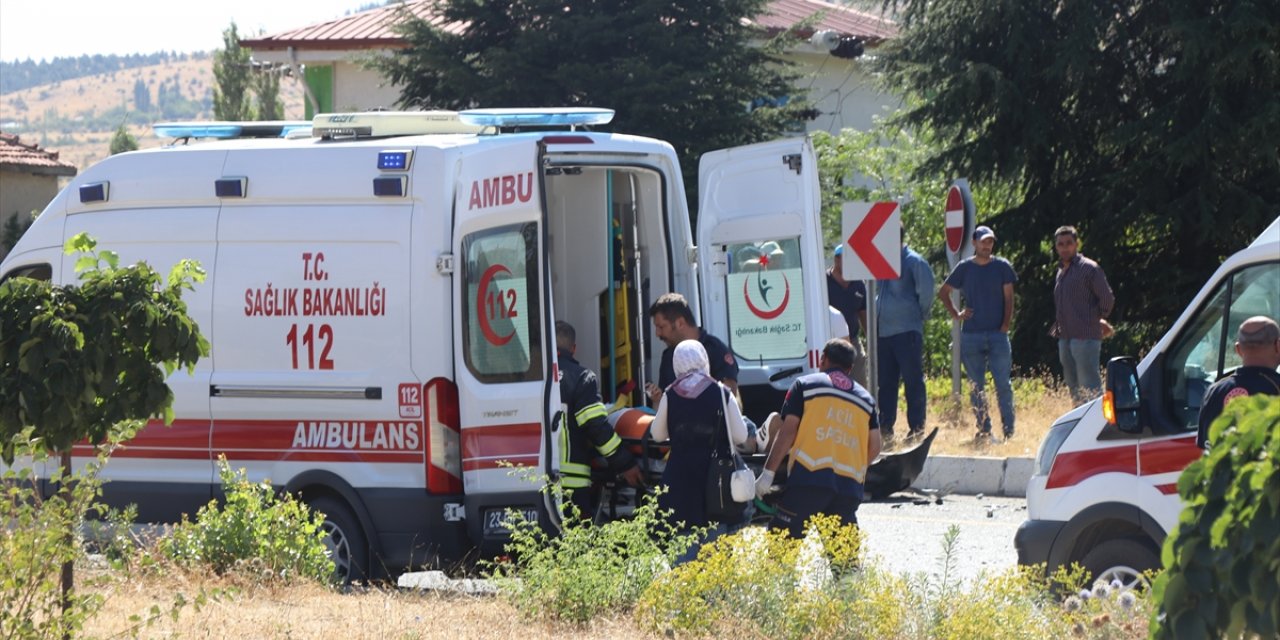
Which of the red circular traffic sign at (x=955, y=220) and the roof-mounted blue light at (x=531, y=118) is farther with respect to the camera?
the red circular traffic sign at (x=955, y=220)

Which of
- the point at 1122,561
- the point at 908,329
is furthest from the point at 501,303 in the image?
the point at 908,329

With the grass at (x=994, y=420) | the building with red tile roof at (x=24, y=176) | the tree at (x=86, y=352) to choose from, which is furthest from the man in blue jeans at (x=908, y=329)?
the building with red tile roof at (x=24, y=176)

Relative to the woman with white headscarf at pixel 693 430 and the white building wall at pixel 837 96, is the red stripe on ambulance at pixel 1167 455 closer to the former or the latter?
the woman with white headscarf at pixel 693 430

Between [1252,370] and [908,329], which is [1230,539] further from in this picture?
[908,329]

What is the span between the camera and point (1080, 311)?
1309 cm

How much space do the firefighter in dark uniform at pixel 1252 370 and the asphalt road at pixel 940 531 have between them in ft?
8.38

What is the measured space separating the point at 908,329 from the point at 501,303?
244 inches

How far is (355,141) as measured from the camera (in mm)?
8766

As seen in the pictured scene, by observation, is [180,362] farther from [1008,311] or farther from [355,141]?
[1008,311]

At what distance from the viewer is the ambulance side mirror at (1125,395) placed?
6660 millimetres

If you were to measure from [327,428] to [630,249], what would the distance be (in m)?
2.22

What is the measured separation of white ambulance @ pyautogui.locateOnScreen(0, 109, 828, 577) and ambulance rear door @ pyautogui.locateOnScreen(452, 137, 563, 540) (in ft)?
0.03

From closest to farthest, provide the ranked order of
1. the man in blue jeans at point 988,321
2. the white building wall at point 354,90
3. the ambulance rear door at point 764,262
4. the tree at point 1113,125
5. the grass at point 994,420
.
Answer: the ambulance rear door at point 764,262
the grass at point 994,420
the man in blue jeans at point 988,321
the tree at point 1113,125
the white building wall at point 354,90

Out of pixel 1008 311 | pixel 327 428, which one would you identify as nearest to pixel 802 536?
pixel 327 428
